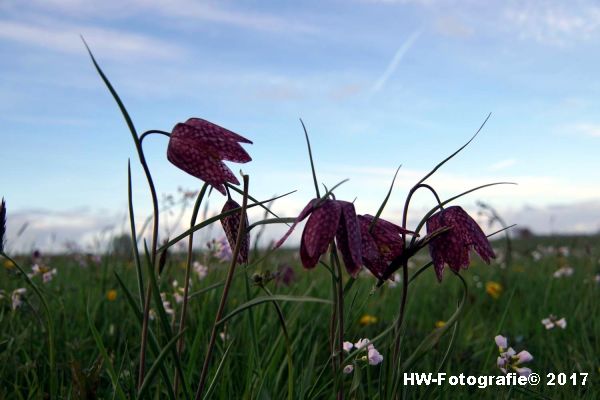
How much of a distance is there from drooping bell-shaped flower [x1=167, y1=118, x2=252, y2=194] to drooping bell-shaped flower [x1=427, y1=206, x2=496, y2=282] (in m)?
0.56

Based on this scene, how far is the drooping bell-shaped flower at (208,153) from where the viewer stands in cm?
161

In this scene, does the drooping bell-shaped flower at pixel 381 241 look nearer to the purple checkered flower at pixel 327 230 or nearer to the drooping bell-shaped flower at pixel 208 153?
the purple checkered flower at pixel 327 230

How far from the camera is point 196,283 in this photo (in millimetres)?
4215

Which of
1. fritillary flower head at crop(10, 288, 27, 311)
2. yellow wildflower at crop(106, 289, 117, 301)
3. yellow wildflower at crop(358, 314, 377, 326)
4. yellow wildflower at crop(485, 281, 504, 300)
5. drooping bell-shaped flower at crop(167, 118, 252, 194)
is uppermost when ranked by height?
drooping bell-shaped flower at crop(167, 118, 252, 194)

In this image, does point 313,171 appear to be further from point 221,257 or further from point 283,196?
point 221,257

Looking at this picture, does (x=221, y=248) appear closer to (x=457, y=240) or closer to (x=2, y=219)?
(x=2, y=219)

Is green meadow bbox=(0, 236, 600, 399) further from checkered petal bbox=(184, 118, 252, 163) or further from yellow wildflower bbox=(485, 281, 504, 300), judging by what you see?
checkered petal bbox=(184, 118, 252, 163)

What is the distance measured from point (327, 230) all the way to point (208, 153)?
35cm

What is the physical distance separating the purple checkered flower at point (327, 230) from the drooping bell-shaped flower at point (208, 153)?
0.21 metres

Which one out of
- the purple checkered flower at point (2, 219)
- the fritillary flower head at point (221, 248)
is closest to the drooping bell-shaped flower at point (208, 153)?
the purple checkered flower at point (2, 219)

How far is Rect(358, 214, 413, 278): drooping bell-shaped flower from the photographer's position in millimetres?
1650

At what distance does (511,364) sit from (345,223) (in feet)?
4.10

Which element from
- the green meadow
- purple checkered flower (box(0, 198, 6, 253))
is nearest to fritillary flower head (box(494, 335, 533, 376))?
the green meadow

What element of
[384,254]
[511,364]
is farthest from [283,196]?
[511,364]
